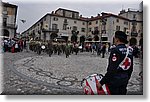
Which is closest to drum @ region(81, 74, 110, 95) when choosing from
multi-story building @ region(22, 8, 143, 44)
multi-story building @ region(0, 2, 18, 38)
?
multi-story building @ region(22, 8, 143, 44)

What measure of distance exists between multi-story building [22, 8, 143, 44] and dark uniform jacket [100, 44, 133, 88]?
47 centimetres

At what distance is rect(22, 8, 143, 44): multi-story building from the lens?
195 centimetres

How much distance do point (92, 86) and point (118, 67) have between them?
0.40m

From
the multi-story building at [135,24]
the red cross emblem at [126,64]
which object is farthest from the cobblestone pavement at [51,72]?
the red cross emblem at [126,64]

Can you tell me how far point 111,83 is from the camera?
150cm

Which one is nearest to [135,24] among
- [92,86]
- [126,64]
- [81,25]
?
[81,25]

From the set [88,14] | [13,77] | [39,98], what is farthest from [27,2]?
[39,98]

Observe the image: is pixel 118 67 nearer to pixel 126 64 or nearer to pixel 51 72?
pixel 126 64

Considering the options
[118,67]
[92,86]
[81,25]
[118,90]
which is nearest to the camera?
[118,67]

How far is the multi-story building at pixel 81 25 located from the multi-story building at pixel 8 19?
0.13 m

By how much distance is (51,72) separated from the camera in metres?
1.92

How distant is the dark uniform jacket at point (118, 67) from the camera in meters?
1.43

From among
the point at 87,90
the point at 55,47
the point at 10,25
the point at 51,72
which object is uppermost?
the point at 10,25

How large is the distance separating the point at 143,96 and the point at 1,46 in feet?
4.87
